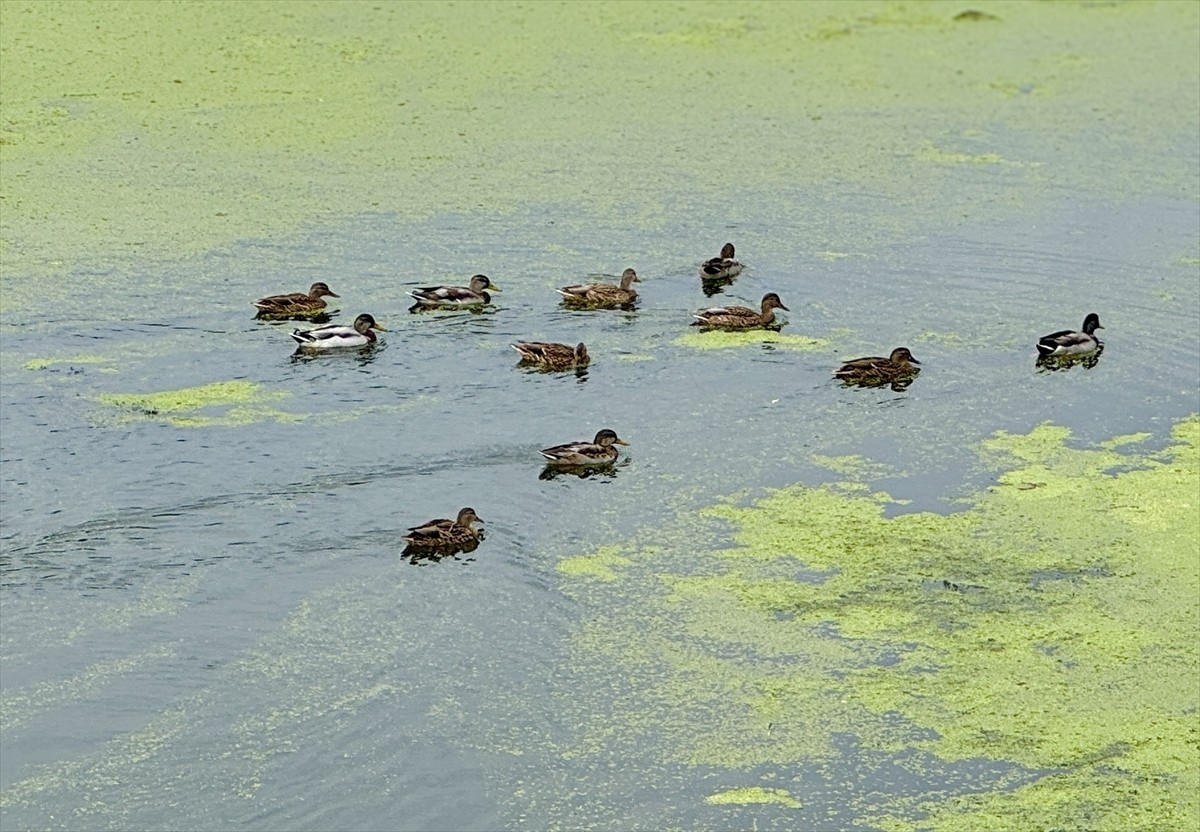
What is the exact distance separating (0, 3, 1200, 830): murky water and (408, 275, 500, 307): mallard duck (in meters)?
0.11

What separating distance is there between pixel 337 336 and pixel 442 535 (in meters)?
2.64

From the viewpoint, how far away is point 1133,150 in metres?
13.9

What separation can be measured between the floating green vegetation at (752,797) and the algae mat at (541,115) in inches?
252

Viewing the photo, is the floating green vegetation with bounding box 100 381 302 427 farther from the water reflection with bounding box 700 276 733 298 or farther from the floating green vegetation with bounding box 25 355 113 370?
the water reflection with bounding box 700 276 733 298

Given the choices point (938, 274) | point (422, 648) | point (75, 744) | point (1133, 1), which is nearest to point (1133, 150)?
point (938, 274)

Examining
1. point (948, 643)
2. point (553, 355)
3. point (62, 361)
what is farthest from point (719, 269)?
point (948, 643)

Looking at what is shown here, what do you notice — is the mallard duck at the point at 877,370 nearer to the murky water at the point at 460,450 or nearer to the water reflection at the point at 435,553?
the murky water at the point at 460,450

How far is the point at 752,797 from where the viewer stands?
20.3 ft

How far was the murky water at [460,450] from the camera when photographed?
249 inches

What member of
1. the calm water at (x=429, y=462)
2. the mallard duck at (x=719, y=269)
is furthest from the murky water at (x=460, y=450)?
the mallard duck at (x=719, y=269)

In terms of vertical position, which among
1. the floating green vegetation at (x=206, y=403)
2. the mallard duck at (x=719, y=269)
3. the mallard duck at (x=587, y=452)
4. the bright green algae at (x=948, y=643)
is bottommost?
the bright green algae at (x=948, y=643)

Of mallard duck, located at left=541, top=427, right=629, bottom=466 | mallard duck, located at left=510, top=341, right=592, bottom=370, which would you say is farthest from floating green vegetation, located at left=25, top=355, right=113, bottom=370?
mallard duck, located at left=541, top=427, right=629, bottom=466

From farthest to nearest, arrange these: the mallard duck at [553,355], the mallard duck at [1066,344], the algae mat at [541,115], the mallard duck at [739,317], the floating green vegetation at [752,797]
→ the algae mat at [541,115], the mallard duck at [739,317], the mallard duck at [1066,344], the mallard duck at [553,355], the floating green vegetation at [752,797]

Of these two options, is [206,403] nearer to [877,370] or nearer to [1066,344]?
[877,370]
